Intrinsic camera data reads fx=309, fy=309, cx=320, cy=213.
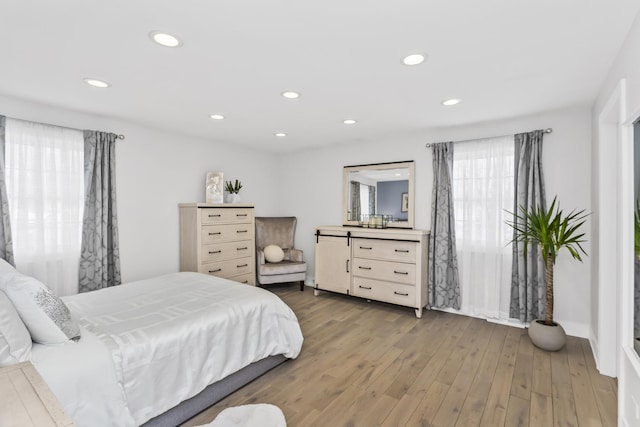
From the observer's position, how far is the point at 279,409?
2.02 meters

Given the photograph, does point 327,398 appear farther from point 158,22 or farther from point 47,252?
point 47,252

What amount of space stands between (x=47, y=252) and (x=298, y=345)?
8.82ft

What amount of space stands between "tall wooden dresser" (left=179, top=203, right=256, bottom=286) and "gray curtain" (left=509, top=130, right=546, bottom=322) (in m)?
3.42

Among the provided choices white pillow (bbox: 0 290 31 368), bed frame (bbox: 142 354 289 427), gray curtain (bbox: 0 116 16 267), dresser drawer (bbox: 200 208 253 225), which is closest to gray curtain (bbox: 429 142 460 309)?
bed frame (bbox: 142 354 289 427)

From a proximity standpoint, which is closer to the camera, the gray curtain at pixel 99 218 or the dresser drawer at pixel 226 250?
the gray curtain at pixel 99 218

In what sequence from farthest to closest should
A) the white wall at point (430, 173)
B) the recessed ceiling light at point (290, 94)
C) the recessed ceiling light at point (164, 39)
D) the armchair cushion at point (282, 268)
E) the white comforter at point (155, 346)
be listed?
the armchair cushion at point (282, 268) → the white wall at point (430, 173) → the recessed ceiling light at point (290, 94) → the recessed ceiling light at point (164, 39) → the white comforter at point (155, 346)

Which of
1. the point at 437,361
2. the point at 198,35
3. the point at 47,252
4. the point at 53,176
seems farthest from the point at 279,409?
the point at 53,176

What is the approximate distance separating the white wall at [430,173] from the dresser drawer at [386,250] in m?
0.53

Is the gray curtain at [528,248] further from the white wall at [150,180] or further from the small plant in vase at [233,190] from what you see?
the white wall at [150,180]

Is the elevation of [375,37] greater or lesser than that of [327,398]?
greater

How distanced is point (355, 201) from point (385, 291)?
4.87 feet

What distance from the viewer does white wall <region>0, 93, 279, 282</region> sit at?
3.57 metres

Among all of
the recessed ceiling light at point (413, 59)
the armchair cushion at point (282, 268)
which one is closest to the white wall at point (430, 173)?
the armchair cushion at point (282, 268)

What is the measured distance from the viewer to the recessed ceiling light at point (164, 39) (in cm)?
179
